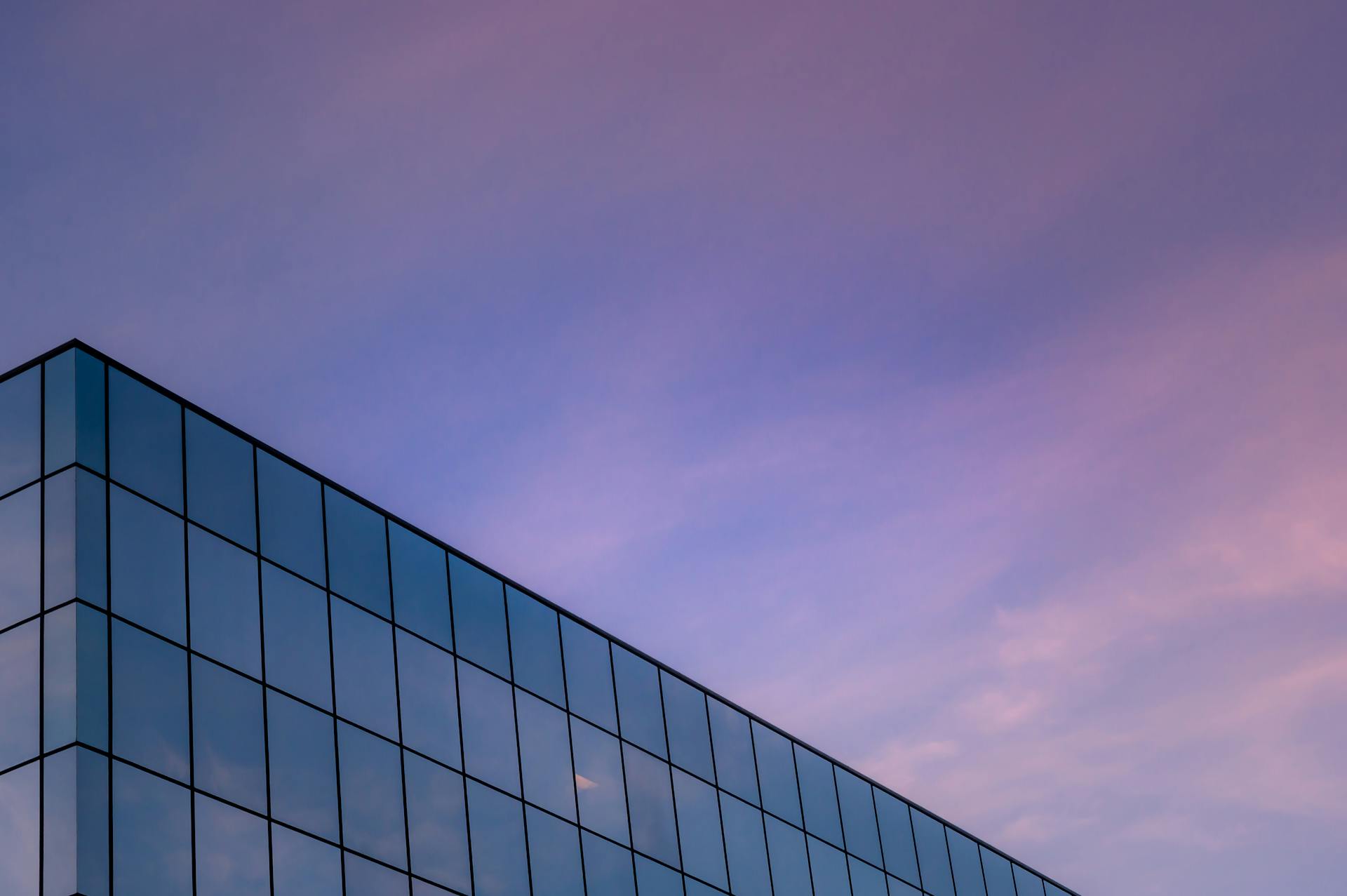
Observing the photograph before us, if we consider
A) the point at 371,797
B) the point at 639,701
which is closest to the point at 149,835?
the point at 371,797

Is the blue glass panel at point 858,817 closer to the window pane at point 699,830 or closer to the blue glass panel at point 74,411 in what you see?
the window pane at point 699,830

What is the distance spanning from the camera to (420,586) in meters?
34.5

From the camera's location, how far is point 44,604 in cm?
2536

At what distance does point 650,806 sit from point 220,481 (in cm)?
1490

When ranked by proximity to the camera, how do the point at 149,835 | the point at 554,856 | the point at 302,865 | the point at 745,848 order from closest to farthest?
the point at 149,835, the point at 302,865, the point at 554,856, the point at 745,848

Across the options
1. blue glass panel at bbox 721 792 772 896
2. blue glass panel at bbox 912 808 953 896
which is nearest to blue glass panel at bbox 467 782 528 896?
blue glass panel at bbox 721 792 772 896

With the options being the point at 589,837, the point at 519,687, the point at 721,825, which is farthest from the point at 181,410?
the point at 721,825

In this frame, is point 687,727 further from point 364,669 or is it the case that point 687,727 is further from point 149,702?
point 149,702

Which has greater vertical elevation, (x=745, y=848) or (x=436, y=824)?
(x=745, y=848)

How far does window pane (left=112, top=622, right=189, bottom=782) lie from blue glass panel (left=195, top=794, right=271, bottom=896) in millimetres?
867

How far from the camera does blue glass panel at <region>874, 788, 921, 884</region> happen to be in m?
49.8

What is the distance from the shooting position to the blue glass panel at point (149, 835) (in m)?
23.7

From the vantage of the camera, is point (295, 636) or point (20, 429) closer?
point (20, 429)

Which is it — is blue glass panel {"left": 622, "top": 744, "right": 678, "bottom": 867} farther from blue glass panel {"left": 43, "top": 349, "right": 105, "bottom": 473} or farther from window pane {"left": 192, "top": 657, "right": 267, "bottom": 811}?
blue glass panel {"left": 43, "top": 349, "right": 105, "bottom": 473}
